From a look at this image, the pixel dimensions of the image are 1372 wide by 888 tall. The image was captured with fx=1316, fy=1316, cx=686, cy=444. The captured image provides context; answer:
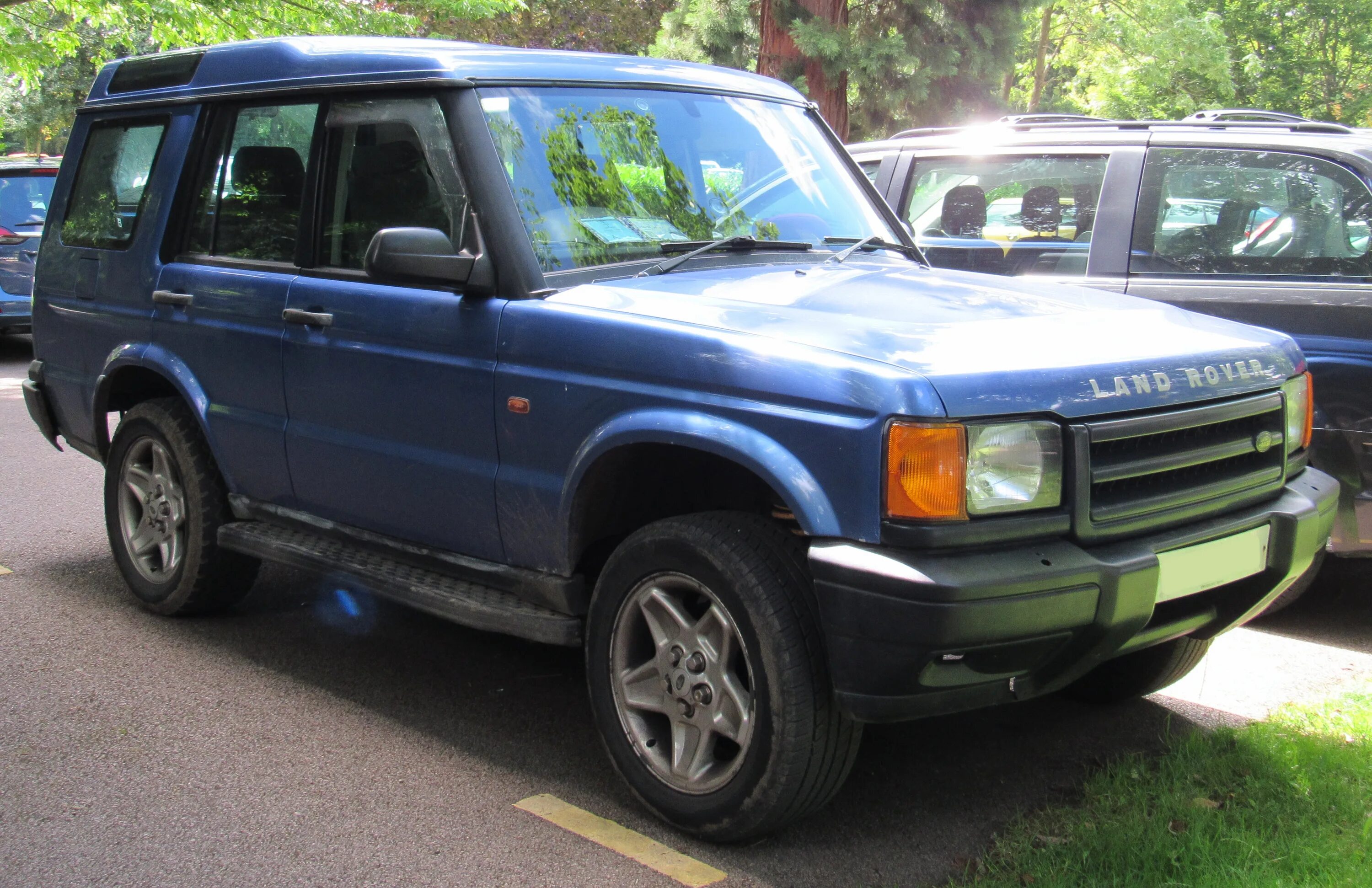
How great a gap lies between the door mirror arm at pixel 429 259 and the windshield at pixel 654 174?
Result: 0.17 meters

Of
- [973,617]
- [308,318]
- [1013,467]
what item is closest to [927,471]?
[1013,467]

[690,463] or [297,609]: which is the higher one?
[690,463]

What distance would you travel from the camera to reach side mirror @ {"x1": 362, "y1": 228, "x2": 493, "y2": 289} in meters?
3.72

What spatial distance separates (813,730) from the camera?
315cm

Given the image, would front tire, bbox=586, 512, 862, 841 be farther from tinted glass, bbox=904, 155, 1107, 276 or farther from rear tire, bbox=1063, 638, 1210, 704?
tinted glass, bbox=904, 155, 1107, 276

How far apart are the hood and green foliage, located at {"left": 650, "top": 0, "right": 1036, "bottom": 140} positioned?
12.5 metres

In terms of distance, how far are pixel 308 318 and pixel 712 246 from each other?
137 cm

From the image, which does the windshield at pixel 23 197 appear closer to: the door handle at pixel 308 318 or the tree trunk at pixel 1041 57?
the door handle at pixel 308 318

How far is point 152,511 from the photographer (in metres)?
5.30

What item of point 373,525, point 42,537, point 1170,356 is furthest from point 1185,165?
point 42,537

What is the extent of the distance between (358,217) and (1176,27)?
30.8 meters

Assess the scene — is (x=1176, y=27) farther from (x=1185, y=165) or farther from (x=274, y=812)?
(x=274, y=812)

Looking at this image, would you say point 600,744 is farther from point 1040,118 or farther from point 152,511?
point 1040,118

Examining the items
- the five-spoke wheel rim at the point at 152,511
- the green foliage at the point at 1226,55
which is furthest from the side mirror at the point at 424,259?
the green foliage at the point at 1226,55
